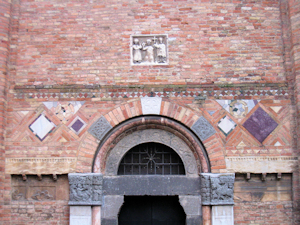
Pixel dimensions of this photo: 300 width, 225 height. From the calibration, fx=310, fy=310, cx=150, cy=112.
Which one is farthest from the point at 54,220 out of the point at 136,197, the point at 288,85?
the point at 288,85

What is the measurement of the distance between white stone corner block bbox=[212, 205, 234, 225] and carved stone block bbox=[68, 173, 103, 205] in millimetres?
2225

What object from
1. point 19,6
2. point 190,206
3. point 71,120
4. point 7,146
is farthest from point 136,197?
point 19,6

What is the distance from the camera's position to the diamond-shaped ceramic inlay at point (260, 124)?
632 centimetres

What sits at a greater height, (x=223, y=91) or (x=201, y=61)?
(x=201, y=61)

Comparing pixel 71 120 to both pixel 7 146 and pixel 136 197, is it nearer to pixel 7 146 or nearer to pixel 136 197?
pixel 7 146

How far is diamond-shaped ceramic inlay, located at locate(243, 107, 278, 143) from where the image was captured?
632 centimetres

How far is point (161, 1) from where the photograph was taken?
6832 mm

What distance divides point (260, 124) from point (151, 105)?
2.27m

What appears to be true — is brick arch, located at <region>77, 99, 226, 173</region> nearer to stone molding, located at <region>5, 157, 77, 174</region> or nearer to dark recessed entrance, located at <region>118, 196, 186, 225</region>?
stone molding, located at <region>5, 157, 77, 174</region>

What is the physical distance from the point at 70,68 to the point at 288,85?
4594 mm

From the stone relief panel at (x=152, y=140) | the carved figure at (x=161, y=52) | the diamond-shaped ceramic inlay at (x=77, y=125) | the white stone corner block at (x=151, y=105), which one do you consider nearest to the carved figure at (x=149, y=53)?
the carved figure at (x=161, y=52)

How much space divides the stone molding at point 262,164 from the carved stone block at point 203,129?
0.60 metres

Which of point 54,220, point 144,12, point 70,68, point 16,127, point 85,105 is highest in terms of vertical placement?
point 144,12

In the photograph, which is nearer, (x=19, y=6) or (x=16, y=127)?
(x=16, y=127)
